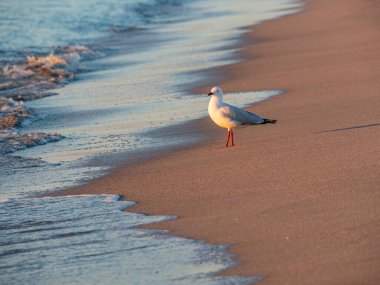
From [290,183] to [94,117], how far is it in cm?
527

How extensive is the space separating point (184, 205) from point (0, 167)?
2.88 m

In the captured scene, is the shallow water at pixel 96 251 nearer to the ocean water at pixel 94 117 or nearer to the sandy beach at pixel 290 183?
the ocean water at pixel 94 117

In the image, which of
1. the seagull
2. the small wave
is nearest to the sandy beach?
the seagull

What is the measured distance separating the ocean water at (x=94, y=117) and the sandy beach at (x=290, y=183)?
283mm

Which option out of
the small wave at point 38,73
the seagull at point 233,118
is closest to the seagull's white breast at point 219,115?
the seagull at point 233,118

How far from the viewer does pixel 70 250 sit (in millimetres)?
5758

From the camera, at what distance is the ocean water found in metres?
5.53

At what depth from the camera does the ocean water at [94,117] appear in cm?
553

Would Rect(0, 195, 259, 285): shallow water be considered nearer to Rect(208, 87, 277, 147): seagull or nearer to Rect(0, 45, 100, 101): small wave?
Rect(208, 87, 277, 147): seagull

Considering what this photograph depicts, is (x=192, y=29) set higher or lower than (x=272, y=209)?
higher

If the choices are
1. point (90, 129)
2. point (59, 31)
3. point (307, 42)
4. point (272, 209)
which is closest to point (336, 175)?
point (272, 209)

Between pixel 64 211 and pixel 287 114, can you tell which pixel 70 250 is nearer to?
pixel 64 211

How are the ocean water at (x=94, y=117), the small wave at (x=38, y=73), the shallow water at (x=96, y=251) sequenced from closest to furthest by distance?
the shallow water at (x=96, y=251) < the ocean water at (x=94, y=117) < the small wave at (x=38, y=73)

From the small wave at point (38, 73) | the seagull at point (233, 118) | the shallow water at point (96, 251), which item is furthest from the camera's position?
the small wave at point (38, 73)
